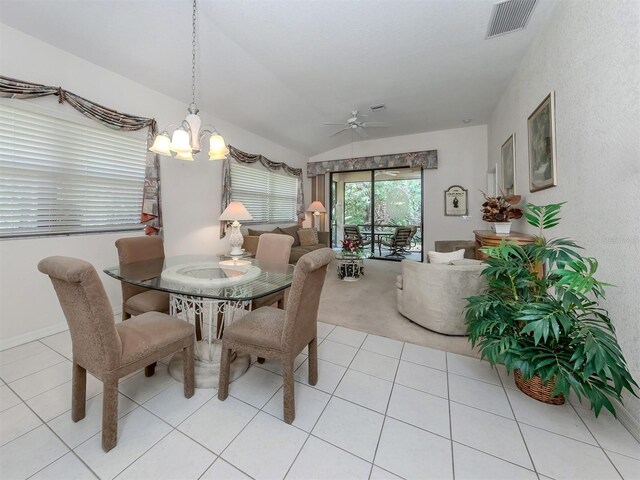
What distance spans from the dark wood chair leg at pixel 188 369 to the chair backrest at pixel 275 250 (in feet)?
3.52

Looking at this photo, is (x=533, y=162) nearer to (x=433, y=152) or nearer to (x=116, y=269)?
(x=433, y=152)

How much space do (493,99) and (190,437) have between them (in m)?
5.36

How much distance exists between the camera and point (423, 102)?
4.08 meters

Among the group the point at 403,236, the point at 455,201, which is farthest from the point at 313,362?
the point at 455,201

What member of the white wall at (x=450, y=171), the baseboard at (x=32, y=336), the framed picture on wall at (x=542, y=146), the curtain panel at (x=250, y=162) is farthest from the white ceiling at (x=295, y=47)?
the baseboard at (x=32, y=336)

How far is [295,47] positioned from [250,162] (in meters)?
2.39

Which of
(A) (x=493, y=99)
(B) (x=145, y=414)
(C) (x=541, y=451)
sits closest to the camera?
(C) (x=541, y=451)

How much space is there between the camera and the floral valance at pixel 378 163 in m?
5.58

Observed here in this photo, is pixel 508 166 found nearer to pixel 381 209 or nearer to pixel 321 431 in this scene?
pixel 381 209

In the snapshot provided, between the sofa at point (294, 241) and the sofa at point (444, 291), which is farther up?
the sofa at point (294, 241)

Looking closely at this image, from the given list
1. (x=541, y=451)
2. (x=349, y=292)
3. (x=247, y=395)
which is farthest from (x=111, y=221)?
(x=541, y=451)

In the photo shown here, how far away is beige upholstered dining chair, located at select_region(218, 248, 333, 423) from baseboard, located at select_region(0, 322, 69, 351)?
2.12 m

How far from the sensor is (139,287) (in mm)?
2225

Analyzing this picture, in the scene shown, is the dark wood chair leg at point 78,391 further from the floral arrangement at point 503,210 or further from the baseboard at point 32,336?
the floral arrangement at point 503,210
